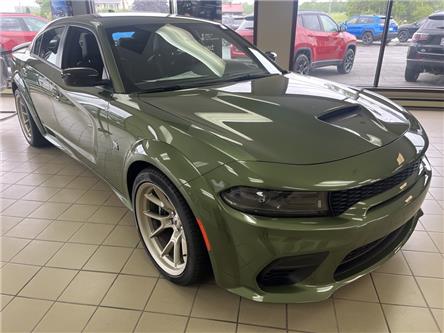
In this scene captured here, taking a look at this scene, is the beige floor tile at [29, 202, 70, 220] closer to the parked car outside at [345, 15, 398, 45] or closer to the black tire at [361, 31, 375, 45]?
the parked car outside at [345, 15, 398, 45]

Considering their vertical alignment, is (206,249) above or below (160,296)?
above

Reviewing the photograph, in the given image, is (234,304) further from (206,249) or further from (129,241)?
(129,241)

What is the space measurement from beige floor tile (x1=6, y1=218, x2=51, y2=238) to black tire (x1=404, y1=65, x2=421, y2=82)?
6.00m

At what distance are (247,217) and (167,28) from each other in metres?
1.70

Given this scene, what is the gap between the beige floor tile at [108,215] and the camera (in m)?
2.61

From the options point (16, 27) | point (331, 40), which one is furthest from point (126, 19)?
point (16, 27)

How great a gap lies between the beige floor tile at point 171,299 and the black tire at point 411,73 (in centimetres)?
Answer: 582

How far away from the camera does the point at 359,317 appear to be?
1.73 meters

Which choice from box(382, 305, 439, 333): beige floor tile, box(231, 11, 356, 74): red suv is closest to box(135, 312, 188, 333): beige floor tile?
box(382, 305, 439, 333): beige floor tile

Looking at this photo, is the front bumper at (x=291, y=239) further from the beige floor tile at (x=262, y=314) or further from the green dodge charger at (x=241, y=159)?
the beige floor tile at (x=262, y=314)

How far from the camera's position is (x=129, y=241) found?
237 cm

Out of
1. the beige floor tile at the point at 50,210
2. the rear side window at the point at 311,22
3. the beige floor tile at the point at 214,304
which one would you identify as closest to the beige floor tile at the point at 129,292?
the beige floor tile at the point at 214,304

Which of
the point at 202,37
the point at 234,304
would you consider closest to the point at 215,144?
the point at 234,304

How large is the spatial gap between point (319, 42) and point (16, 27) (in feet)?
18.4
